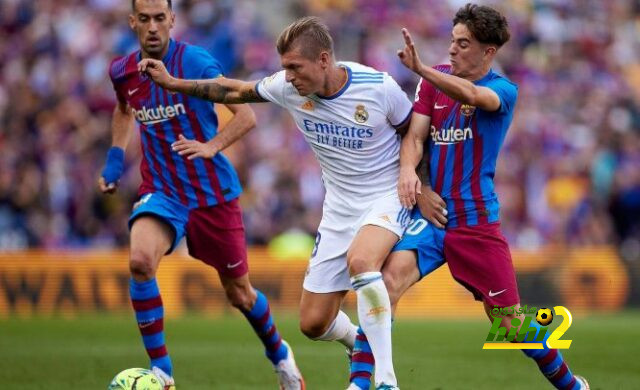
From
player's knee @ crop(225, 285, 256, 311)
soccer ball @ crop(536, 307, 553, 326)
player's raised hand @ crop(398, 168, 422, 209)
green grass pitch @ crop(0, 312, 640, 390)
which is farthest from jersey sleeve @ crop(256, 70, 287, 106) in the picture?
green grass pitch @ crop(0, 312, 640, 390)

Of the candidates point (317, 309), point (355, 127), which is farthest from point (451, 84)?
point (317, 309)

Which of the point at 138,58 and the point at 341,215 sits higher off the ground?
the point at 138,58

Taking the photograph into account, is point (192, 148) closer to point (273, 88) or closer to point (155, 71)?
point (155, 71)

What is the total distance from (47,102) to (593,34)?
10.1m

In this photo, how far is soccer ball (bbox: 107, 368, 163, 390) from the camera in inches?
290

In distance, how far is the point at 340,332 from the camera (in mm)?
8250

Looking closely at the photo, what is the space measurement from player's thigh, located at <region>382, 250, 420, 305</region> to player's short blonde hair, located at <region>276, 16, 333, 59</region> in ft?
4.54

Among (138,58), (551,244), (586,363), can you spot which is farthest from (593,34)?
(138,58)

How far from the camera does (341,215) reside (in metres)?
7.81

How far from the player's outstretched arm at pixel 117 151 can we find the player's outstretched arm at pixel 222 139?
86 cm

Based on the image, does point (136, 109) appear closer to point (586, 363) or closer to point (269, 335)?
point (269, 335)

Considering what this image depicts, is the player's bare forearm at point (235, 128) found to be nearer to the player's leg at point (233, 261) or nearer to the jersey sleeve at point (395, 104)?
the player's leg at point (233, 261)

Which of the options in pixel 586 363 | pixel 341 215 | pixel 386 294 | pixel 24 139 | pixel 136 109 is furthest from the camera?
pixel 24 139

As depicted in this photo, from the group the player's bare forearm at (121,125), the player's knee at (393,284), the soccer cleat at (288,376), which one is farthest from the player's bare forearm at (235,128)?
the soccer cleat at (288,376)
